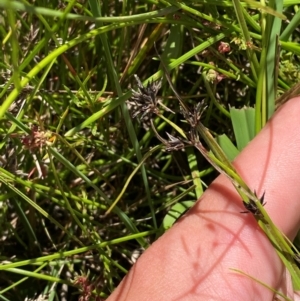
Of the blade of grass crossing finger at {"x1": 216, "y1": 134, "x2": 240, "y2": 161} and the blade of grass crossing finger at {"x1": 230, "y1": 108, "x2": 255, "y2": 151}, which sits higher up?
the blade of grass crossing finger at {"x1": 230, "y1": 108, "x2": 255, "y2": 151}

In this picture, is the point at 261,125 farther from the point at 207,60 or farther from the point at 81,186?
the point at 81,186

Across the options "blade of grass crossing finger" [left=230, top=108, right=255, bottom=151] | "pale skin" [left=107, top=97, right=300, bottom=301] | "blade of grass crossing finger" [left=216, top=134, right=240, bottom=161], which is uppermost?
"blade of grass crossing finger" [left=230, top=108, right=255, bottom=151]

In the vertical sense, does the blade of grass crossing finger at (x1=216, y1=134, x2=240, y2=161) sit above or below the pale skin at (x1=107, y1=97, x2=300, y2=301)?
above

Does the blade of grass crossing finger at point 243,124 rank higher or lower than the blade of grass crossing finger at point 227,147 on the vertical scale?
higher

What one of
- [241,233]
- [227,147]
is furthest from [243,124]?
[241,233]

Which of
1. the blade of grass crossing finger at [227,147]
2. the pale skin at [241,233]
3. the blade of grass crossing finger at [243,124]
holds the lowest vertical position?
the pale skin at [241,233]

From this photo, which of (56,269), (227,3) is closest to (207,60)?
(227,3)

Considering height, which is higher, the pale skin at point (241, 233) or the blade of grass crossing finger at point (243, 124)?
the blade of grass crossing finger at point (243, 124)

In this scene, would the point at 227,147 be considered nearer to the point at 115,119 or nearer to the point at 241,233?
the point at 241,233
